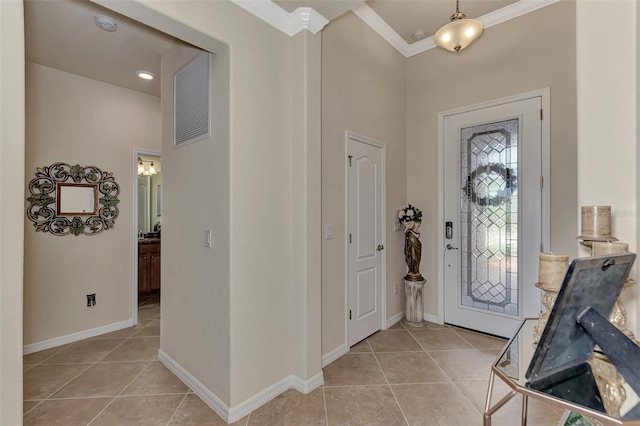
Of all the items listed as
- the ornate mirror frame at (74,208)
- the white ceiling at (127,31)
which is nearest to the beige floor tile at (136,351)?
the ornate mirror frame at (74,208)

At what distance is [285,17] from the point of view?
2176 millimetres

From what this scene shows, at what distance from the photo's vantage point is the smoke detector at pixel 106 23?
2285 mm

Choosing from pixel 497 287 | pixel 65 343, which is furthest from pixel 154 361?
pixel 497 287

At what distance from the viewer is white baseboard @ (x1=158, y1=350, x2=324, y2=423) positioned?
6.37ft

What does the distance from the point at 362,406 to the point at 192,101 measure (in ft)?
8.54

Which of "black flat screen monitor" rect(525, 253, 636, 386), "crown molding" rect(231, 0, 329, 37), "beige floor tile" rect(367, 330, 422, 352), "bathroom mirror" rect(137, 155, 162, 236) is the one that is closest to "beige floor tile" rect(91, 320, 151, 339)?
"bathroom mirror" rect(137, 155, 162, 236)

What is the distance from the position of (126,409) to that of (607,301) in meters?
2.74

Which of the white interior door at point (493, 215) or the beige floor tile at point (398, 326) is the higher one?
the white interior door at point (493, 215)

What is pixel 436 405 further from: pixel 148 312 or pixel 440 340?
pixel 148 312

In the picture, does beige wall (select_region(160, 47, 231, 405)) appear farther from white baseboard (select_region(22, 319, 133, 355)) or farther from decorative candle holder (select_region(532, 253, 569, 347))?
decorative candle holder (select_region(532, 253, 569, 347))

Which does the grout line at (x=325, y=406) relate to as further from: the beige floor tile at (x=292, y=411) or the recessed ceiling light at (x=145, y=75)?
the recessed ceiling light at (x=145, y=75)

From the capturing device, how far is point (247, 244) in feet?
6.57

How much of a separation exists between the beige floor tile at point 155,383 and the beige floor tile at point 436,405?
1680mm

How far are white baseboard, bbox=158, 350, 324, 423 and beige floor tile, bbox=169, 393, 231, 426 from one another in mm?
29
